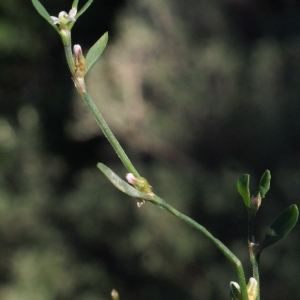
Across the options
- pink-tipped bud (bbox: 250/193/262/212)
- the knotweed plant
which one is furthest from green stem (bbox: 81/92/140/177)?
pink-tipped bud (bbox: 250/193/262/212)

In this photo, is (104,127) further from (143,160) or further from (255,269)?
(143,160)

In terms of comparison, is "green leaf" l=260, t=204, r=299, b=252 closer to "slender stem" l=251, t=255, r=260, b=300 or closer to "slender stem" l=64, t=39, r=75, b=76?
"slender stem" l=251, t=255, r=260, b=300

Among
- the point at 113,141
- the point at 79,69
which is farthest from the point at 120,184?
the point at 79,69

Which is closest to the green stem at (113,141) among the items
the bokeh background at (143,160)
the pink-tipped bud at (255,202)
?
the pink-tipped bud at (255,202)

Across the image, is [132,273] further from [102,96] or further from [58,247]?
[102,96]

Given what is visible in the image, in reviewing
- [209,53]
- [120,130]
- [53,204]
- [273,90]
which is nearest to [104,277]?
[53,204]

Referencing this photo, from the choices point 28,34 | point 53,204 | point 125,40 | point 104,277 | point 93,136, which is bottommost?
point 104,277

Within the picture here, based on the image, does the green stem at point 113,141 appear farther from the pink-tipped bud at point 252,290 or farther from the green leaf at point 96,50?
the pink-tipped bud at point 252,290
